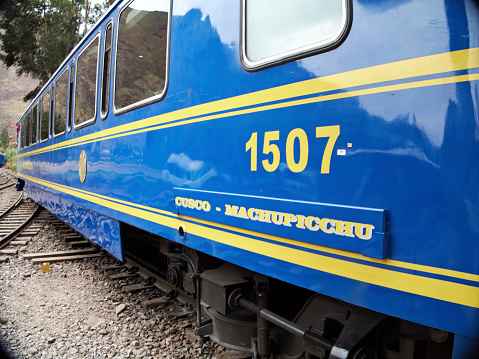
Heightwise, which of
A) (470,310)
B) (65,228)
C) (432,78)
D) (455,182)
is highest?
(432,78)

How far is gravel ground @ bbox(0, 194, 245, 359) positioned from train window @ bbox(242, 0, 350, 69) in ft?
7.67

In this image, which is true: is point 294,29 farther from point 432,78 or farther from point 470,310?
point 470,310

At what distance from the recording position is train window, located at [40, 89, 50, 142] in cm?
770

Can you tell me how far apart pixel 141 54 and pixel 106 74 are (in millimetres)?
949

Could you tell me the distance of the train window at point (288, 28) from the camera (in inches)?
64.3

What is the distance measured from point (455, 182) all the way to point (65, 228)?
29.7ft

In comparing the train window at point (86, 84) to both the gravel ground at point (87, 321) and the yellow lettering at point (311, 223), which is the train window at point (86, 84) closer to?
the gravel ground at point (87, 321)

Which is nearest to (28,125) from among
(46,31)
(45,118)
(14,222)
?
(14,222)

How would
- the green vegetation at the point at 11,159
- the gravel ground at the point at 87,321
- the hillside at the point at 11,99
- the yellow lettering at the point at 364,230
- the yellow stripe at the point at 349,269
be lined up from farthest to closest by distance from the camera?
the hillside at the point at 11,99
the green vegetation at the point at 11,159
the gravel ground at the point at 87,321
the yellow lettering at the point at 364,230
the yellow stripe at the point at 349,269

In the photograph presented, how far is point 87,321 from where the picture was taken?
3.74 metres

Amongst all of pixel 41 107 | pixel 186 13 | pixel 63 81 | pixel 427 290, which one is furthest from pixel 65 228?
pixel 427 290

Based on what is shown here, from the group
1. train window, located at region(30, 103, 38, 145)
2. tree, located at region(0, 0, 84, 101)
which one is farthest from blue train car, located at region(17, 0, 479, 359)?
tree, located at region(0, 0, 84, 101)

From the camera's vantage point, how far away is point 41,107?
861 cm

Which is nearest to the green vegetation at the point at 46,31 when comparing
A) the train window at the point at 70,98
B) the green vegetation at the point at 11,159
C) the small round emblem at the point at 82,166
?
the green vegetation at the point at 11,159
